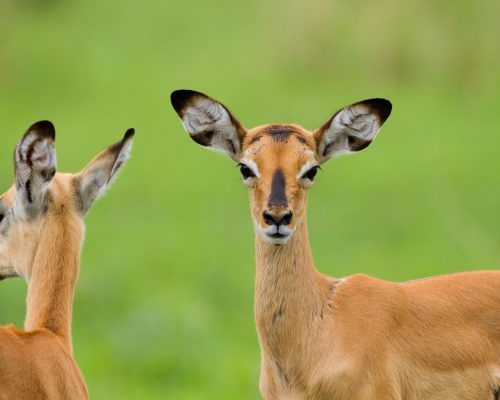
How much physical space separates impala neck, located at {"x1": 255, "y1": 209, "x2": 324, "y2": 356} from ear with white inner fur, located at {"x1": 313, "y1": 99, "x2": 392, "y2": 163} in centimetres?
52

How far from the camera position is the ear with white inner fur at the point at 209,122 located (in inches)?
368

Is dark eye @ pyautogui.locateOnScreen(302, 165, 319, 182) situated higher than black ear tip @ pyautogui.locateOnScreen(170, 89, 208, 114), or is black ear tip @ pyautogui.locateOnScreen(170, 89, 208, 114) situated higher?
black ear tip @ pyautogui.locateOnScreen(170, 89, 208, 114)

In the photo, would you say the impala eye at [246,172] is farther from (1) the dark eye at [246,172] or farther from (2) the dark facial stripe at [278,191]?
(2) the dark facial stripe at [278,191]

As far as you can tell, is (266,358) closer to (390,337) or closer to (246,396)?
(390,337)

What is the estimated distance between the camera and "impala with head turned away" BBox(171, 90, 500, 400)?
8.94 metres

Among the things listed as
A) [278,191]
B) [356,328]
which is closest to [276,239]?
[278,191]

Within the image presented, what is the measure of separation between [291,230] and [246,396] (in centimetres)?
577

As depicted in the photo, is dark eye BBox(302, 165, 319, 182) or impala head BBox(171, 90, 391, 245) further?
dark eye BBox(302, 165, 319, 182)

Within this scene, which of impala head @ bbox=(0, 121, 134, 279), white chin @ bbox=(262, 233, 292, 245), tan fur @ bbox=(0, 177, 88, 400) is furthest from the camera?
impala head @ bbox=(0, 121, 134, 279)

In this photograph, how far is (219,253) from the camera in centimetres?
2064

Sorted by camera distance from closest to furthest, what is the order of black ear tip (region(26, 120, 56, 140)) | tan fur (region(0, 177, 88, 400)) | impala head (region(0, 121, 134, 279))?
tan fur (region(0, 177, 88, 400)), black ear tip (region(26, 120, 56, 140)), impala head (region(0, 121, 134, 279))

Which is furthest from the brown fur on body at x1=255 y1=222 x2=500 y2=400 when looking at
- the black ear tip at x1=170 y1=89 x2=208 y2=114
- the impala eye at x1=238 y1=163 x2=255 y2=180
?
the black ear tip at x1=170 y1=89 x2=208 y2=114

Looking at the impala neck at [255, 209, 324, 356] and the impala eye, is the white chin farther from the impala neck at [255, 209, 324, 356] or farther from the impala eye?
the impala eye

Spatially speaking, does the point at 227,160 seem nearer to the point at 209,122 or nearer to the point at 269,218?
the point at 209,122
